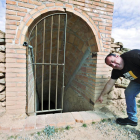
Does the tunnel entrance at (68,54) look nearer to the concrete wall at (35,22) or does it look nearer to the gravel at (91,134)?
the concrete wall at (35,22)

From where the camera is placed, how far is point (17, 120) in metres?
2.07

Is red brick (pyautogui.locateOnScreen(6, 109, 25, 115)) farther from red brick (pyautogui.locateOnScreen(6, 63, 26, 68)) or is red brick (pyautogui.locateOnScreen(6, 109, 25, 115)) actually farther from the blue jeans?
the blue jeans

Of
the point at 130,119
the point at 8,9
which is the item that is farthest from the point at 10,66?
the point at 130,119

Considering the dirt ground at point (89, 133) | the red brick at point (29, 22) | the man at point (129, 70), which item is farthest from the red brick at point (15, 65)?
the man at point (129, 70)

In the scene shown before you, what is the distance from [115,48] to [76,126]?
A: 2539 millimetres

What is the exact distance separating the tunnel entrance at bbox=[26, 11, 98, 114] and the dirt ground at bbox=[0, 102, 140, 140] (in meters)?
0.53

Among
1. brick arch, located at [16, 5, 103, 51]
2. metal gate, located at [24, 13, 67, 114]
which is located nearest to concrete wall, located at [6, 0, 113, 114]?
brick arch, located at [16, 5, 103, 51]

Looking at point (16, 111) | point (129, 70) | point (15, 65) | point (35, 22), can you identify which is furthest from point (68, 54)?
point (16, 111)

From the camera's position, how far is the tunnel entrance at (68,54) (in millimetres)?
2387

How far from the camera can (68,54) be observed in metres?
3.86

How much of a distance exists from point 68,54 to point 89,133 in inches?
103

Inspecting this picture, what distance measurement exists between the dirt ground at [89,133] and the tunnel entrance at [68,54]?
0.53 metres

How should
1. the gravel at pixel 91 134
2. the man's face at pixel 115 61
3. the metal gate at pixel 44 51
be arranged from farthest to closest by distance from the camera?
1. the metal gate at pixel 44 51
2. the man's face at pixel 115 61
3. the gravel at pixel 91 134

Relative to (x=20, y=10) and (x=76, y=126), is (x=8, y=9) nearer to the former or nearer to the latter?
(x=20, y=10)
